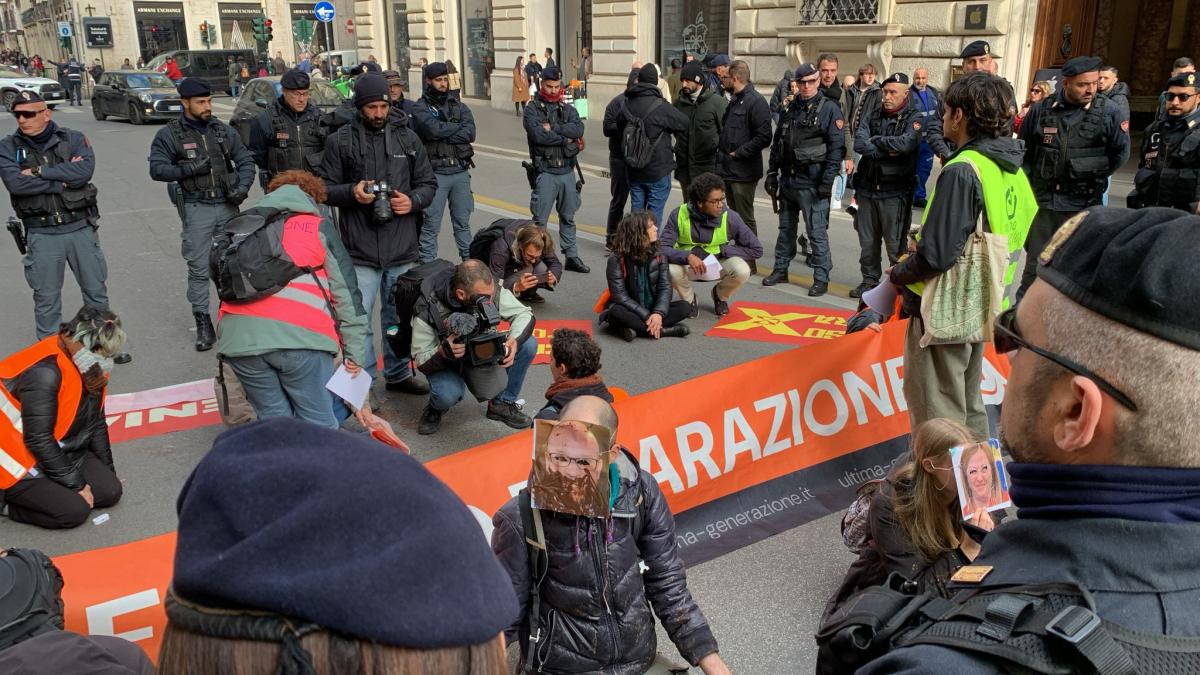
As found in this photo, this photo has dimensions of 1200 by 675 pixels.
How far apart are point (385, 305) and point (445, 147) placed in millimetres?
3035

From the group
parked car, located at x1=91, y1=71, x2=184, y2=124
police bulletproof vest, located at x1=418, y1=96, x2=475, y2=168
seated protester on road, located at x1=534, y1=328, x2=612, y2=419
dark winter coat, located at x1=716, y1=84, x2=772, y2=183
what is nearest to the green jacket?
seated protester on road, located at x1=534, y1=328, x2=612, y2=419

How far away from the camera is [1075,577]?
1.25 metres

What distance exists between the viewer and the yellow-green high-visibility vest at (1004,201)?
3.97m

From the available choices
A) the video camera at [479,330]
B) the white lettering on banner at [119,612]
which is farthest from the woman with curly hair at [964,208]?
the white lettering on banner at [119,612]

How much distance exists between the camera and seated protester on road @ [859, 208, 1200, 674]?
1.20 metres

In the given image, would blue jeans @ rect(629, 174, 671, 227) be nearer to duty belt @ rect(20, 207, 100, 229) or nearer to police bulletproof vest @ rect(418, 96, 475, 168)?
police bulletproof vest @ rect(418, 96, 475, 168)

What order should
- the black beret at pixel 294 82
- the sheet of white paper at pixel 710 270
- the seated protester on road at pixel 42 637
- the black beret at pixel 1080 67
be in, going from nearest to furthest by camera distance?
1. the seated protester on road at pixel 42 637
2. the black beret at pixel 1080 67
3. the sheet of white paper at pixel 710 270
4. the black beret at pixel 294 82

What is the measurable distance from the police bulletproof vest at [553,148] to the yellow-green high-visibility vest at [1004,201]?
5387 mm

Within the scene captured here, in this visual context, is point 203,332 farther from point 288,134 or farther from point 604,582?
point 604,582

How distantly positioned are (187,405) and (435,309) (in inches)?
79.1

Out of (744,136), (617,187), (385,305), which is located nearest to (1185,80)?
(744,136)

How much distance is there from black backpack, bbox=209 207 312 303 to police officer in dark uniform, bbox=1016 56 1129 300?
5.32 m

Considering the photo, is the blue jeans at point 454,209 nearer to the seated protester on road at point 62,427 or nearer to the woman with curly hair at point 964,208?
the seated protester on road at point 62,427

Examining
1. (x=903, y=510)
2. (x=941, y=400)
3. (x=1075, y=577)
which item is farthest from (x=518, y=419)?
(x=1075, y=577)
